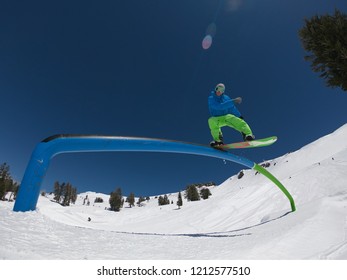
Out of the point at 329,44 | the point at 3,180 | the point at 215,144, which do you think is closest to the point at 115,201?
the point at 3,180

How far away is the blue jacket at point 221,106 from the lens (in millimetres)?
6445

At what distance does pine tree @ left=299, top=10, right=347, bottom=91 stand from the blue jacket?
4.25 metres

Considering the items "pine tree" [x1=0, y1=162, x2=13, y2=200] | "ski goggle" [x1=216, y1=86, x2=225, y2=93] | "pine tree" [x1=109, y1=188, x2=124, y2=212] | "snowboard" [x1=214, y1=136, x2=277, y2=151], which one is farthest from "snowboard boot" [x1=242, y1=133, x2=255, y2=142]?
"pine tree" [x1=109, y1=188, x2=124, y2=212]

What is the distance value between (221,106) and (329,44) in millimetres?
4955

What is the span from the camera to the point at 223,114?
21.4 feet

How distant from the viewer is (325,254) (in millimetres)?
2180

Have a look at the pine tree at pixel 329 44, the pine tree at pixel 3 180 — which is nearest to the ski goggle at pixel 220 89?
the pine tree at pixel 329 44

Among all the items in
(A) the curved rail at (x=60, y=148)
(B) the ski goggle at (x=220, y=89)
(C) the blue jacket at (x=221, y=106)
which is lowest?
(A) the curved rail at (x=60, y=148)

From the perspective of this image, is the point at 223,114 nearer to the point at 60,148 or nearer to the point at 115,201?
the point at 60,148

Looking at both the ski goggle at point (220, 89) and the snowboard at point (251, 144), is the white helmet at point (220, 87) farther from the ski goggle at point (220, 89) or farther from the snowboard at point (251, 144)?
the snowboard at point (251, 144)

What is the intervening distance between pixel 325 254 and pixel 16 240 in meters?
3.20

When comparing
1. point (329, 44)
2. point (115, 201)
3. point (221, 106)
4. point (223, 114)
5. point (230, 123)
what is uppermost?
point (115, 201)

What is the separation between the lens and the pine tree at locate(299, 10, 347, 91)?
730 cm
